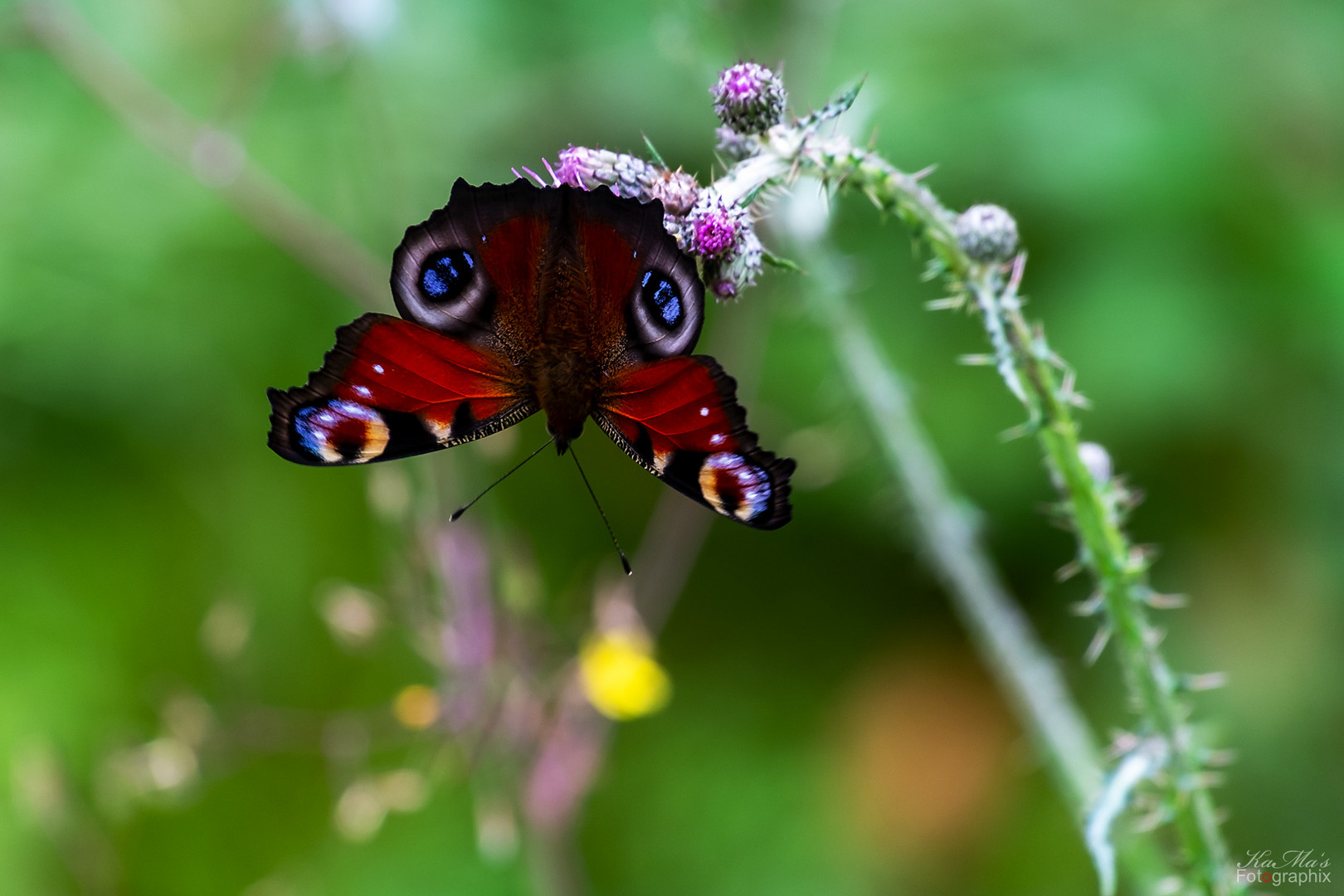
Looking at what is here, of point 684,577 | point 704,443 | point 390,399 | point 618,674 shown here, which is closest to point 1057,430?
point 704,443

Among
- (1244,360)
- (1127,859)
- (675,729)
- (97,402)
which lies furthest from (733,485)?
(97,402)

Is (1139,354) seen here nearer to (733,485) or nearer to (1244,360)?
(1244,360)

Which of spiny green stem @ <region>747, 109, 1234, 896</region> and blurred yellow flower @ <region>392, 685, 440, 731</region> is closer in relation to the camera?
spiny green stem @ <region>747, 109, 1234, 896</region>

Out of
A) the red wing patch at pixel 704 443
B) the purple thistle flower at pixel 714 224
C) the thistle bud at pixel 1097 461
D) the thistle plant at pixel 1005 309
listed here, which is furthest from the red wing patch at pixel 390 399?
the thistle bud at pixel 1097 461

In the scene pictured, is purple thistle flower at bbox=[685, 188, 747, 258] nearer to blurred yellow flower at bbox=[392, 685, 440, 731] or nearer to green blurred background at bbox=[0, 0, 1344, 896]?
blurred yellow flower at bbox=[392, 685, 440, 731]

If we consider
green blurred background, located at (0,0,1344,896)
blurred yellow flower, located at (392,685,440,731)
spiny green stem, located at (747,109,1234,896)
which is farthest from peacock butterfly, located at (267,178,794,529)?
green blurred background, located at (0,0,1344,896)

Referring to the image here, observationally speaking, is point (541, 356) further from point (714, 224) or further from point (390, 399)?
point (714, 224)
